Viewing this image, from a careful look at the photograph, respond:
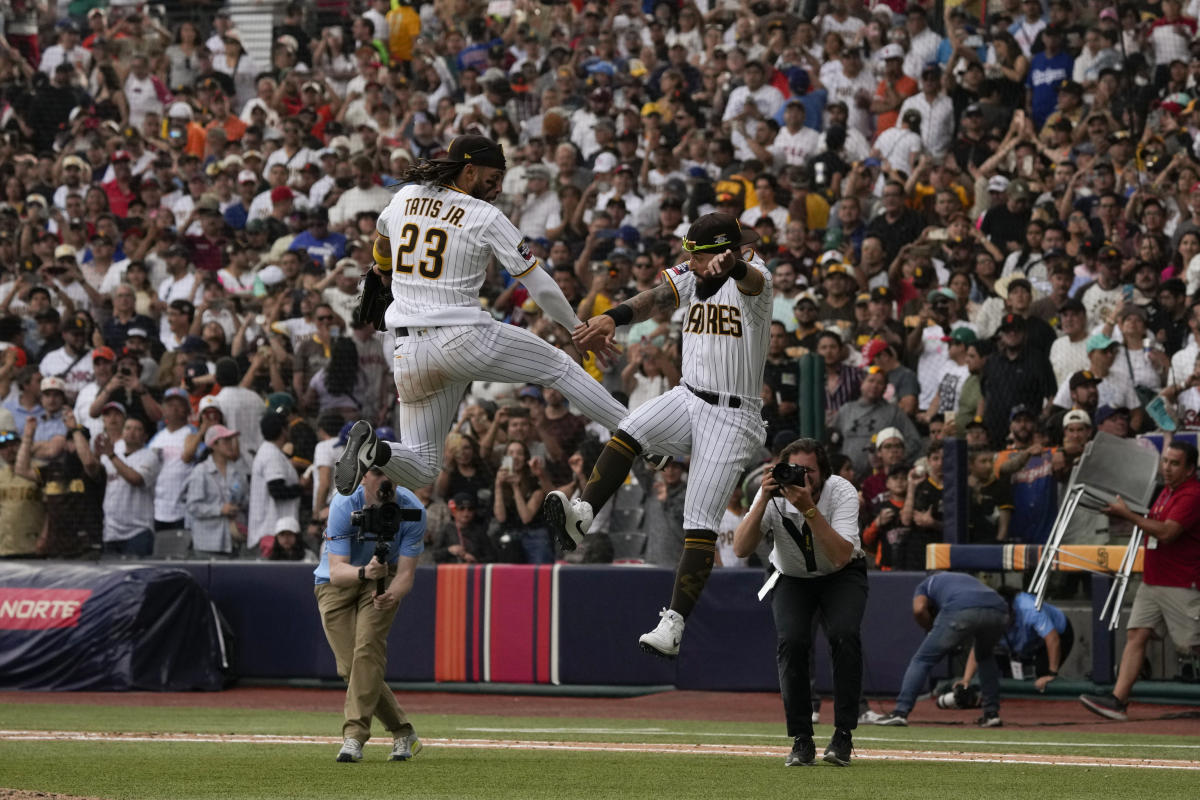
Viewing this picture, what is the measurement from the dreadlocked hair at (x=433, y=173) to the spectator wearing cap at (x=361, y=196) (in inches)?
447

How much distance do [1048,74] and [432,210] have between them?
37.4 feet

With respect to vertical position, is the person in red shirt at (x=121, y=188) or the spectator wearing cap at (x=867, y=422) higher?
the person in red shirt at (x=121, y=188)

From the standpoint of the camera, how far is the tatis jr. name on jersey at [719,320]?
8648 mm

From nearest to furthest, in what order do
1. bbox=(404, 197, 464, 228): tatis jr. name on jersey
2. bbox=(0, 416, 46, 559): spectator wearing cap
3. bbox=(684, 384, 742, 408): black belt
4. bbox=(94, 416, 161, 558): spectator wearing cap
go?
bbox=(404, 197, 464, 228): tatis jr. name on jersey, bbox=(684, 384, 742, 408): black belt, bbox=(94, 416, 161, 558): spectator wearing cap, bbox=(0, 416, 46, 559): spectator wearing cap

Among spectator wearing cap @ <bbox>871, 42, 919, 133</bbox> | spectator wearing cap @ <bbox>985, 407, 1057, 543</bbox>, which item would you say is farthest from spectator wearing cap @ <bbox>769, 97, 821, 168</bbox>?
spectator wearing cap @ <bbox>985, 407, 1057, 543</bbox>

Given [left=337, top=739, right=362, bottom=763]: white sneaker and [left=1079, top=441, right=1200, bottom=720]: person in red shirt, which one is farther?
[left=1079, top=441, right=1200, bottom=720]: person in red shirt

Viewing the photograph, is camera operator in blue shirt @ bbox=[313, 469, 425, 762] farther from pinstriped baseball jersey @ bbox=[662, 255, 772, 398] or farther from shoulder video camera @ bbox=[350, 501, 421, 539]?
pinstriped baseball jersey @ bbox=[662, 255, 772, 398]

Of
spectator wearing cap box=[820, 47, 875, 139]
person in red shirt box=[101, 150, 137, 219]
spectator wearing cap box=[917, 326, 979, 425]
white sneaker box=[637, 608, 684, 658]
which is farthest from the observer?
person in red shirt box=[101, 150, 137, 219]

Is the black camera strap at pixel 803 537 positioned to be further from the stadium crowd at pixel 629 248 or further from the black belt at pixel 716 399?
the stadium crowd at pixel 629 248

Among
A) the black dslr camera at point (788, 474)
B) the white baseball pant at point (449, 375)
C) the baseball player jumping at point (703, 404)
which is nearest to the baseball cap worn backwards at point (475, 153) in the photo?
the white baseball pant at point (449, 375)

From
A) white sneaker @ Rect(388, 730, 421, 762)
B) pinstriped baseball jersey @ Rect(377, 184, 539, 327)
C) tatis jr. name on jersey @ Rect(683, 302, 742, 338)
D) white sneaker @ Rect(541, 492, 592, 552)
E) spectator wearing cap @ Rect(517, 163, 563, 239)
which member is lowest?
white sneaker @ Rect(388, 730, 421, 762)

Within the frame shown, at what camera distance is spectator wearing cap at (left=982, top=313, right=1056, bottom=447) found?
47.2ft

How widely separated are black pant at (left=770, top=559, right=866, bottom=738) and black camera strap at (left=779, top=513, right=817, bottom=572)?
22 cm

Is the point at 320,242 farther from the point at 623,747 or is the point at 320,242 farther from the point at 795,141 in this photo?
the point at 623,747
